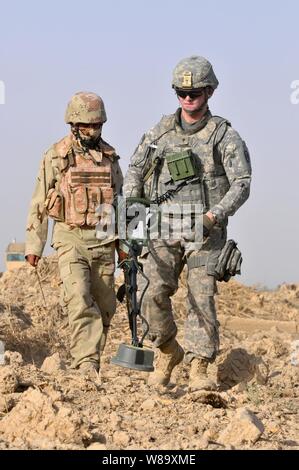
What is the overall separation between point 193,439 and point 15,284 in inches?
423

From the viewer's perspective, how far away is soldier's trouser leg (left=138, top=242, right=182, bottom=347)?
10117 millimetres

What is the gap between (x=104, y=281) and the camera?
1093cm

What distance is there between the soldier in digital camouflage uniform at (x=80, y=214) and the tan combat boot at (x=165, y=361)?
54cm

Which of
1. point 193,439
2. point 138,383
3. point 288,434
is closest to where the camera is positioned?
point 193,439

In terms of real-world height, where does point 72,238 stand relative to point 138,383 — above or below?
above

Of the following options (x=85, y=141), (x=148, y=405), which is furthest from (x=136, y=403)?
(x=85, y=141)

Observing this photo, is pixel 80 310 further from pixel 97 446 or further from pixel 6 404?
pixel 97 446

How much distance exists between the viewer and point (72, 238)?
10.8 m

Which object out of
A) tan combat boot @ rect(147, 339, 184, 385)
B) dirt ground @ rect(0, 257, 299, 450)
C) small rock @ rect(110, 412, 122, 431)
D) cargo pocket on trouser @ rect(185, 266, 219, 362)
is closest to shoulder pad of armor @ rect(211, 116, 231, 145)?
cargo pocket on trouser @ rect(185, 266, 219, 362)

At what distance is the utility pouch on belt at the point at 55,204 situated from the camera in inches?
423

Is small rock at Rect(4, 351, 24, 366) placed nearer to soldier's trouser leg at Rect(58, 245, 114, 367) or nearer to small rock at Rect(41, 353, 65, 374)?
small rock at Rect(41, 353, 65, 374)

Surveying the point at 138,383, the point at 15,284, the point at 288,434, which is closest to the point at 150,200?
the point at 138,383

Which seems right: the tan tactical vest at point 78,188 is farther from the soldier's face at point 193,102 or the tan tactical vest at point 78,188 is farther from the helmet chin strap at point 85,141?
the soldier's face at point 193,102

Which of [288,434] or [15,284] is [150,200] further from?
[15,284]
